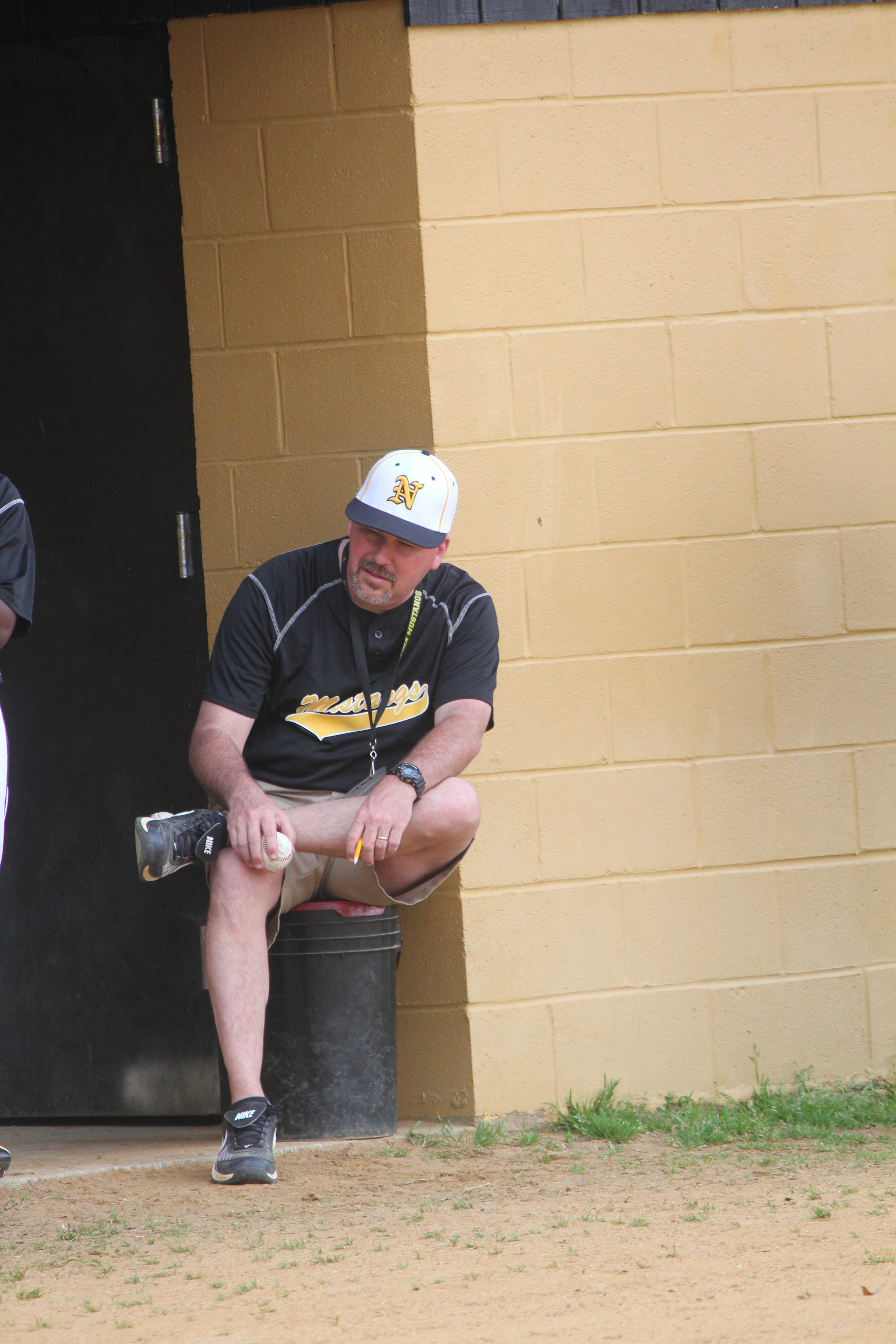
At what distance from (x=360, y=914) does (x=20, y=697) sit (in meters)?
1.30

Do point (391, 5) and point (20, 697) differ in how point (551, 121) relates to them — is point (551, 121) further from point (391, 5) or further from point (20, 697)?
point (20, 697)

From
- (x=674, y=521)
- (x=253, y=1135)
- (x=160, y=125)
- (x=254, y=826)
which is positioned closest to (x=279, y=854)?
(x=254, y=826)

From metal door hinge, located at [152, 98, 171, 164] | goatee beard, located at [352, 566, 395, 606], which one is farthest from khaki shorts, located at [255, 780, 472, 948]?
metal door hinge, located at [152, 98, 171, 164]

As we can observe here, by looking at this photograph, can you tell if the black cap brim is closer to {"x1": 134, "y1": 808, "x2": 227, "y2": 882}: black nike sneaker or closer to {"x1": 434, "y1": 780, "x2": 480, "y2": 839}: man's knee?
{"x1": 434, "y1": 780, "x2": 480, "y2": 839}: man's knee

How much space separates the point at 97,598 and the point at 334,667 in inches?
35.2

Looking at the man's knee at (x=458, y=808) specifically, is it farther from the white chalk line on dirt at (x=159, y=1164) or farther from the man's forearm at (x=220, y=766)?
the white chalk line on dirt at (x=159, y=1164)

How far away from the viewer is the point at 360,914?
3.92 metres

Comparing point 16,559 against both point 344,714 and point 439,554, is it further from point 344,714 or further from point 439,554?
point 439,554

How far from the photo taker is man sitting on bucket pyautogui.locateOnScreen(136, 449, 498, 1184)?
3596 millimetres

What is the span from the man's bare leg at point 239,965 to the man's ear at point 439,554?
3.01 feet

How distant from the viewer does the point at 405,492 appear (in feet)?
12.4

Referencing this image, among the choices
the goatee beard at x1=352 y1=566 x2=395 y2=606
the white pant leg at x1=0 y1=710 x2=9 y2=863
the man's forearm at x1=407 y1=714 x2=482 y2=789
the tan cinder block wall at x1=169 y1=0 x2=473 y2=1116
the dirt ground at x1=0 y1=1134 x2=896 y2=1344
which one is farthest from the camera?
the tan cinder block wall at x1=169 y1=0 x2=473 y2=1116

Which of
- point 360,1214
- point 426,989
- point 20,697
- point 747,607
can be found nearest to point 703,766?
point 747,607

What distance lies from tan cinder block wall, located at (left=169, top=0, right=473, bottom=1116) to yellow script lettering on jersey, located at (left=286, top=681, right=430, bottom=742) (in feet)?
1.76
